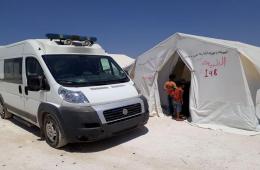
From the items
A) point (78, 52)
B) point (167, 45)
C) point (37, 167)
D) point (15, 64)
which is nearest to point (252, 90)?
point (167, 45)

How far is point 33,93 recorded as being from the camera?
648 centimetres

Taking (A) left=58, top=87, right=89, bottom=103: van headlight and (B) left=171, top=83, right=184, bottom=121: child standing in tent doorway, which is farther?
(B) left=171, top=83, right=184, bottom=121: child standing in tent doorway

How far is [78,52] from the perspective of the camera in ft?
22.2

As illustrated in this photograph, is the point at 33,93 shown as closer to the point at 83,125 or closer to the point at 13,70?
the point at 13,70

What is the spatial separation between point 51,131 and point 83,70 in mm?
1588

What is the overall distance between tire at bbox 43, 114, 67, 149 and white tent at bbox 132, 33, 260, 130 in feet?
13.6

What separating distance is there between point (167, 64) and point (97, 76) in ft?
13.9

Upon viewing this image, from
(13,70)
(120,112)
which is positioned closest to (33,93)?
(13,70)

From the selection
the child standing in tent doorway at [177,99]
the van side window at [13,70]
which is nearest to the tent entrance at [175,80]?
the child standing in tent doorway at [177,99]

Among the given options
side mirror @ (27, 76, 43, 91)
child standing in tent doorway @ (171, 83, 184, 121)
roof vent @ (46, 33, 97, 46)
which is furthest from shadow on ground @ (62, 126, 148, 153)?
roof vent @ (46, 33, 97, 46)

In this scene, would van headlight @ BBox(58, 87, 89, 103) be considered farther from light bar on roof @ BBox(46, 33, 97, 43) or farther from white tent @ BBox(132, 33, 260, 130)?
white tent @ BBox(132, 33, 260, 130)

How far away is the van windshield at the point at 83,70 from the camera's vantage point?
5938 millimetres

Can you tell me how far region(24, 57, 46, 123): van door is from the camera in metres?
6.22

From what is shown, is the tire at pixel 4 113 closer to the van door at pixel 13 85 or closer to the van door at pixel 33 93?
the van door at pixel 13 85
